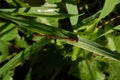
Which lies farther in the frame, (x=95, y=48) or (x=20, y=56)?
(x=20, y=56)

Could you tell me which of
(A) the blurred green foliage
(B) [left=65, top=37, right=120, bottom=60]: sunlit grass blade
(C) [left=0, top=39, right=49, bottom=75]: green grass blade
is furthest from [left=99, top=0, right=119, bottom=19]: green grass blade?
(C) [left=0, top=39, right=49, bottom=75]: green grass blade

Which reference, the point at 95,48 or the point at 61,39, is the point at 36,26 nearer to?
the point at 61,39

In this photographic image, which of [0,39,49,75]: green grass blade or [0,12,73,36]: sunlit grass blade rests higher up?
[0,12,73,36]: sunlit grass blade

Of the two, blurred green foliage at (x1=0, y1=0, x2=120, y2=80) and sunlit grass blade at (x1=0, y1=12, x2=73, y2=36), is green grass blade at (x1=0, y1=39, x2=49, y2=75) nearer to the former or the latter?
blurred green foliage at (x1=0, y1=0, x2=120, y2=80)

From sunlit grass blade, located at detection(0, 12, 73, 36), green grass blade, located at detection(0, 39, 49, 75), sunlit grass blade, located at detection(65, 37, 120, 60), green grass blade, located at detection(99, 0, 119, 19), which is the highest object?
green grass blade, located at detection(99, 0, 119, 19)

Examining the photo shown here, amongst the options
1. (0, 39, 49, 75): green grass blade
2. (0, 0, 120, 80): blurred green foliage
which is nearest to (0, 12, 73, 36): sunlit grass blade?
(0, 0, 120, 80): blurred green foliage

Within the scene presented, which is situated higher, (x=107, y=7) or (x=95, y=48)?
(x=107, y=7)

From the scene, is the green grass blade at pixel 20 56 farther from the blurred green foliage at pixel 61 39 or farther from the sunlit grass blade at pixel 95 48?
the sunlit grass blade at pixel 95 48

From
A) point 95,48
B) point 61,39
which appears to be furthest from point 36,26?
point 95,48

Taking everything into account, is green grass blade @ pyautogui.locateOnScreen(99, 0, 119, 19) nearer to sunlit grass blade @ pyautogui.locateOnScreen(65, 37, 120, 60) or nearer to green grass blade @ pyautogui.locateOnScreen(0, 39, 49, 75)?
sunlit grass blade @ pyautogui.locateOnScreen(65, 37, 120, 60)

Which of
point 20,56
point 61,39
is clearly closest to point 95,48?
point 61,39

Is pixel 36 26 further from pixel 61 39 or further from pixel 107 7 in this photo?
pixel 107 7

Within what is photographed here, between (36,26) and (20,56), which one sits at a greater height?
(36,26)
